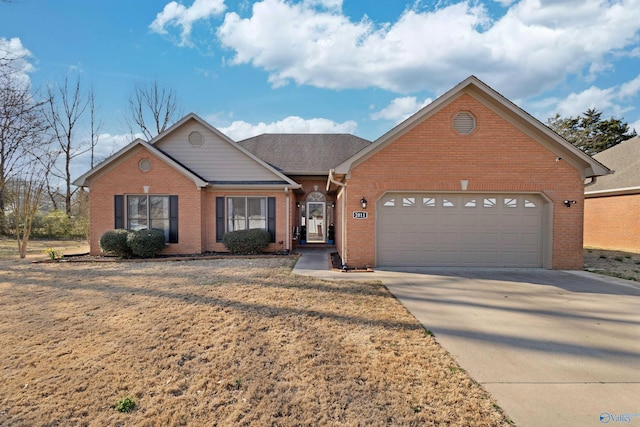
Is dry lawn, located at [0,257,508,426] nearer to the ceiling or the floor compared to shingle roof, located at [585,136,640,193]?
nearer to the floor

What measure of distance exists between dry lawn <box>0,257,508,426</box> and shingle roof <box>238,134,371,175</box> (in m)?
10.3

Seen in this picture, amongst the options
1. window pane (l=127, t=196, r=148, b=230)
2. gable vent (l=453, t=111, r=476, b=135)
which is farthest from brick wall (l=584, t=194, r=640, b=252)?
window pane (l=127, t=196, r=148, b=230)

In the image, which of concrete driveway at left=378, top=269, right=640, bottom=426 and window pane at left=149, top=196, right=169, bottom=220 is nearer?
concrete driveway at left=378, top=269, right=640, bottom=426

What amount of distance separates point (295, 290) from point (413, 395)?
14.0ft

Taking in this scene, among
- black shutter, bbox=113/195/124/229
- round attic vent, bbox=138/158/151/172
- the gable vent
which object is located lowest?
black shutter, bbox=113/195/124/229

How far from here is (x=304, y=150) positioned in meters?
17.8

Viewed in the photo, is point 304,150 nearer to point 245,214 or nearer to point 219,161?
point 219,161

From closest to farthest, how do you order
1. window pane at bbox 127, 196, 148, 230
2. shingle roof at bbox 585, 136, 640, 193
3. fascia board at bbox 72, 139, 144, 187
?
1. fascia board at bbox 72, 139, 144, 187
2. window pane at bbox 127, 196, 148, 230
3. shingle roof at bbox 585, 136, 640, 193

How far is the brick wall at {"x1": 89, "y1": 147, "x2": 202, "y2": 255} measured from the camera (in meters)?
12.5

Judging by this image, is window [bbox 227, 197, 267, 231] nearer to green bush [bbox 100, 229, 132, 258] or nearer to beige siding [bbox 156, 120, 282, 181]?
beige siding [bbox 156, 120, 282, 181]

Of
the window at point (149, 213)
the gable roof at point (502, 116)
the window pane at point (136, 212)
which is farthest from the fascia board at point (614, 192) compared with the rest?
the window pane at point (136, 212)

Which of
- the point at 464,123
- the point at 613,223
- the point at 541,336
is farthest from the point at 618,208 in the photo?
the point at 541,336

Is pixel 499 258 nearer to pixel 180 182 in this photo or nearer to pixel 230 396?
pixel 230 396

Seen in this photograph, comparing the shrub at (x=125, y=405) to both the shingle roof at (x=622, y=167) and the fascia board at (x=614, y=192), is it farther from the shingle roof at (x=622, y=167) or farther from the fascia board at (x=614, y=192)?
the fascia board at (x=614, y=192)
